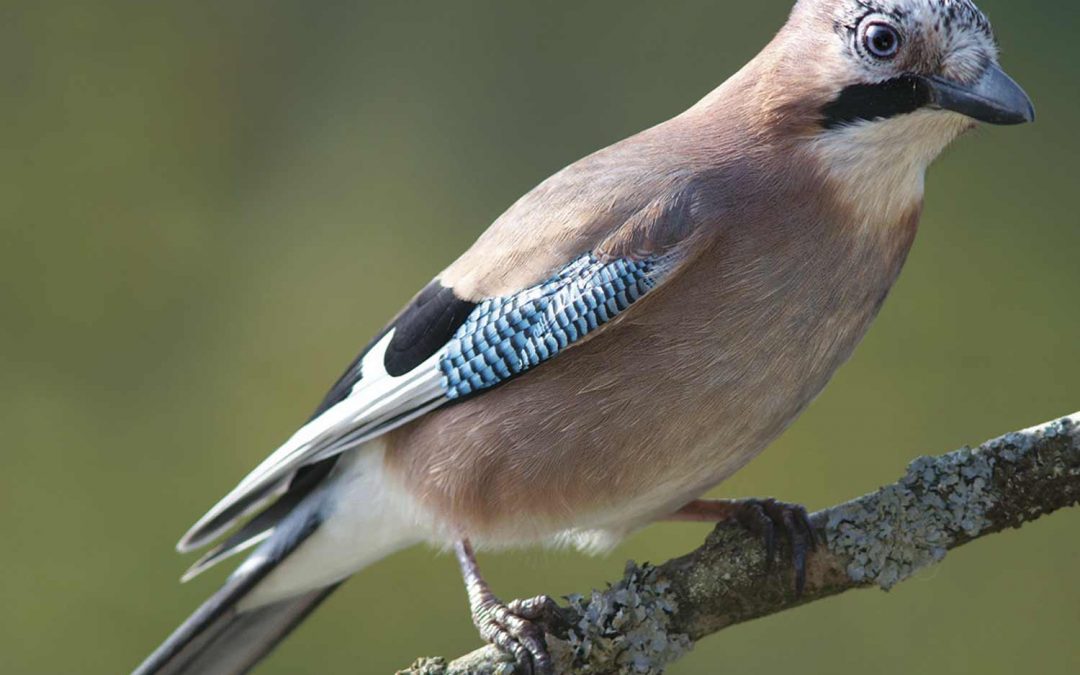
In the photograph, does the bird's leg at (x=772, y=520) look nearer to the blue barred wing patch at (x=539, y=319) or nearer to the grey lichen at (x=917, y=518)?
the grey lichen at (x=917, y=518)

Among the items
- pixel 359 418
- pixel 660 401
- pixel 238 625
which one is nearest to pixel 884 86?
pixel 660 401

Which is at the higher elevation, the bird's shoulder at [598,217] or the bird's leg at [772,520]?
the bird's shoulder at [598,217]

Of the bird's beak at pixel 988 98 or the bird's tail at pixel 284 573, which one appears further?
the bird's tail at pixel 284 573

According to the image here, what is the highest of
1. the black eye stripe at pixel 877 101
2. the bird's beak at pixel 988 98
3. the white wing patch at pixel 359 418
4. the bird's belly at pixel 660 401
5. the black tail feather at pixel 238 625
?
the black eye stripe at pixel 877 101

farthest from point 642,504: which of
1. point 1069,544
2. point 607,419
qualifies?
point 1069,544

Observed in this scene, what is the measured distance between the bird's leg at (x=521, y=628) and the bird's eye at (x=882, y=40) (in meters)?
0.92

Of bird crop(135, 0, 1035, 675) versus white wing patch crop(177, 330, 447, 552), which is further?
white wing patch crop(177, 330, 447, 552)

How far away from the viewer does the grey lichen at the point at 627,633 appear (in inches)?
81.9

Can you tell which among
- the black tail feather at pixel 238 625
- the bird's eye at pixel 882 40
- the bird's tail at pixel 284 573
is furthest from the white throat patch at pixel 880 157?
the black tail feather at pixel 238 625

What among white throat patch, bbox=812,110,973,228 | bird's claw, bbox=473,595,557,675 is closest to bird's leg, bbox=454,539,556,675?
bird's claw, bbox=473,595,557,675

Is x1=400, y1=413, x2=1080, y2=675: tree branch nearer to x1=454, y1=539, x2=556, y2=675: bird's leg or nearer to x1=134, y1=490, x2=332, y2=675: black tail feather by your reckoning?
x1=454, y1=539, x2=556, y2=675: bird's leg

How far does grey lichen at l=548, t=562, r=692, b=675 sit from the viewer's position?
2080mm

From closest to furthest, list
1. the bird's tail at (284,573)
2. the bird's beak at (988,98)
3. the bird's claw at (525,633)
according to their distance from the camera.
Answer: the bird's beak at (988,98), the bird's claw at (525,633), the bird's tail at (284,573)

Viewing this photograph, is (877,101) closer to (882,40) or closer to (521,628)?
(882,40)
